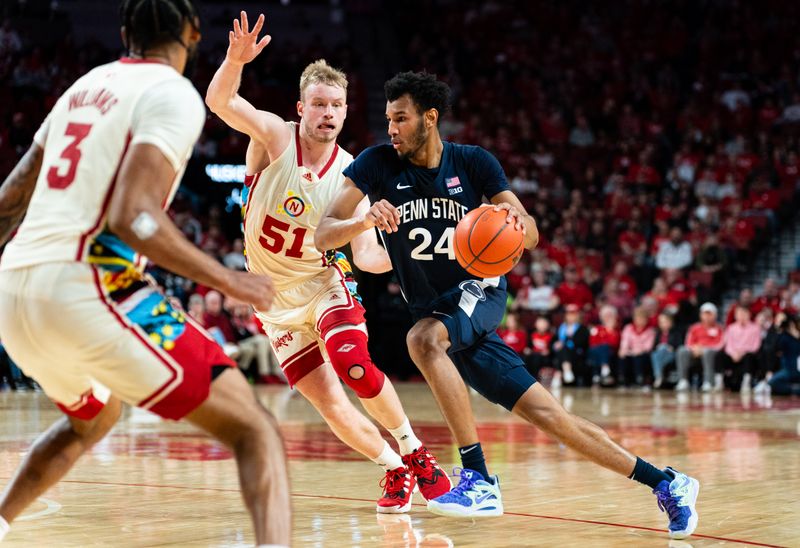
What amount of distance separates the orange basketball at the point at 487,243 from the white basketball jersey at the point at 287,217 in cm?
122

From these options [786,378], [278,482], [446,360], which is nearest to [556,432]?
[446,360]

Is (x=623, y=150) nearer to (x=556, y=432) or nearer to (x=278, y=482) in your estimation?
(x=556, y=432)

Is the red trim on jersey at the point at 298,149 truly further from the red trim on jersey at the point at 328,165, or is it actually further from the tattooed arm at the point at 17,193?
the tattooed arm at the point at 17,193

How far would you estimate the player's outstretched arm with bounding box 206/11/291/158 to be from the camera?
18.2ft

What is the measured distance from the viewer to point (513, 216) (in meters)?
5.25

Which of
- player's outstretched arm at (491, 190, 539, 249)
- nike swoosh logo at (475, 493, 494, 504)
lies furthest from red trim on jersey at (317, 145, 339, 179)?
nike swoosh logo at (475, 493, 494, 504)

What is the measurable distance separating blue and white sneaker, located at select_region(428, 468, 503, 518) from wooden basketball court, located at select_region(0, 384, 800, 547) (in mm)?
86

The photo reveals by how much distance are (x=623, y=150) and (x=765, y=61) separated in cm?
424

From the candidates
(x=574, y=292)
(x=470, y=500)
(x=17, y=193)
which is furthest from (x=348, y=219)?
(x=574, y=292)

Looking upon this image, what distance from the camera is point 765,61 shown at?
23.8 metres

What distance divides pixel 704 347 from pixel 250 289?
47.2 feet

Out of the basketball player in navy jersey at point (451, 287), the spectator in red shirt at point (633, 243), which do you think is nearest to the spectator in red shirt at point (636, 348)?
the spectator in red shirt at point (633, 243)

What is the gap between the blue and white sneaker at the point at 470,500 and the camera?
5340 mm

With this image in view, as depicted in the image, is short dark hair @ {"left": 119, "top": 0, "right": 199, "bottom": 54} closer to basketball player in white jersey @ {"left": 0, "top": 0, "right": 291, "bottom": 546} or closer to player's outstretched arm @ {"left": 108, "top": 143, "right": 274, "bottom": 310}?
basketball player in white jersey @ {"left": 0, "top": 0, "right": 291, "bottom": 546}
